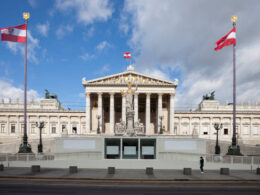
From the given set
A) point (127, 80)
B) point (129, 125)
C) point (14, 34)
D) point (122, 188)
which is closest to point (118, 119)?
point (127, 80)

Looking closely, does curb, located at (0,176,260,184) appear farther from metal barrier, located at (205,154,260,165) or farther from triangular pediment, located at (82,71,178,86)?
triangular pediment, located at (82,71,178,86)

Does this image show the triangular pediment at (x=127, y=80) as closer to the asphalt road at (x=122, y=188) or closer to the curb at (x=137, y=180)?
the curb at (x=137, y=180)

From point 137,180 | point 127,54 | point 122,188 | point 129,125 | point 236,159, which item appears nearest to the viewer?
point 122,188

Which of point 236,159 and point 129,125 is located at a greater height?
point 129,125

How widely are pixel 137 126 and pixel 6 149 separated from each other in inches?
1054

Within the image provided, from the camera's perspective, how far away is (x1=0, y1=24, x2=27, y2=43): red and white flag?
2604cm

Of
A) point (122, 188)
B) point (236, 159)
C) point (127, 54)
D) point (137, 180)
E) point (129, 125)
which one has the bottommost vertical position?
point (236, 159)

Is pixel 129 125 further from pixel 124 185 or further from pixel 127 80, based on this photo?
pixel 127 80

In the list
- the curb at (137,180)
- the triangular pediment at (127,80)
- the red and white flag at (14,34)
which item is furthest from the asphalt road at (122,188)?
the triangular pediment at (127,80)

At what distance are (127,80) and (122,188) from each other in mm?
48309

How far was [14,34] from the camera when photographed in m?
27.0

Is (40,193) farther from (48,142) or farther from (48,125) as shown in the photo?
(48,125)

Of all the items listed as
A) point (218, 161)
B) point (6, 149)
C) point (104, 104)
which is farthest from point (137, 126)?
point (104, 104)

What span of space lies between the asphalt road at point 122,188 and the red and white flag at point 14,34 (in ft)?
64.0
